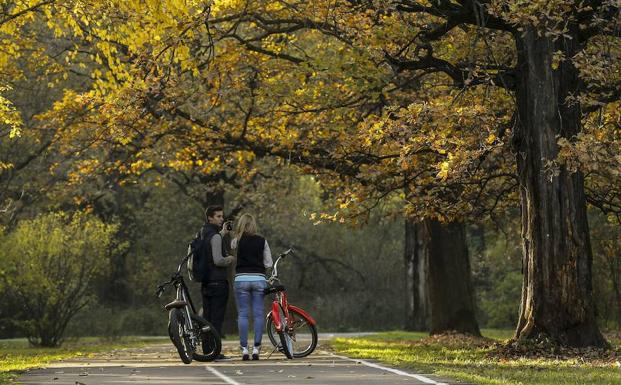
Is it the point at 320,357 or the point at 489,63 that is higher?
the point at 489,63

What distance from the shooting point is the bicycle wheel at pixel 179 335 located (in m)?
16.8

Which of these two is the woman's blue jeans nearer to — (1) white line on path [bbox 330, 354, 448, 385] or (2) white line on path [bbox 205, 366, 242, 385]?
(1) white line on path [bbox 330, 354, 448, 385]

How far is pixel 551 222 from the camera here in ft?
60.6

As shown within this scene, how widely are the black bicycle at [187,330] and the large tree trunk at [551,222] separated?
15.0 feet

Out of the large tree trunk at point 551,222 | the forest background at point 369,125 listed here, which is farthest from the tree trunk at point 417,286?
the large tree trunk at point 551,222

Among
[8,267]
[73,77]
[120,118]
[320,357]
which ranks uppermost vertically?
[73,77]

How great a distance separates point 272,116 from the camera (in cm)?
2509

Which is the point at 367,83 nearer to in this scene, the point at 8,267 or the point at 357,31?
the point at 357,31

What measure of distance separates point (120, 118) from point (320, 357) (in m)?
6.30

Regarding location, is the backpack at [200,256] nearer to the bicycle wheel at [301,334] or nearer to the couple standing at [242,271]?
the couple standing at [242,271]

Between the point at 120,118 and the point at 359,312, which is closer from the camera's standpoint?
the point at 120,118

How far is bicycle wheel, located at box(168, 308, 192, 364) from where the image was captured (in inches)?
662

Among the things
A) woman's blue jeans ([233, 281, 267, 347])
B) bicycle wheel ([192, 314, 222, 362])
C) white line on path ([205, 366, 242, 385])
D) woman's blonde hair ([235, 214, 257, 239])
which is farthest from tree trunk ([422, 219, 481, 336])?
white line on path ([205, 366, 242, 385])

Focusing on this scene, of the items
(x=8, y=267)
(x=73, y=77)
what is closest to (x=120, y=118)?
(x=8, y=267)
